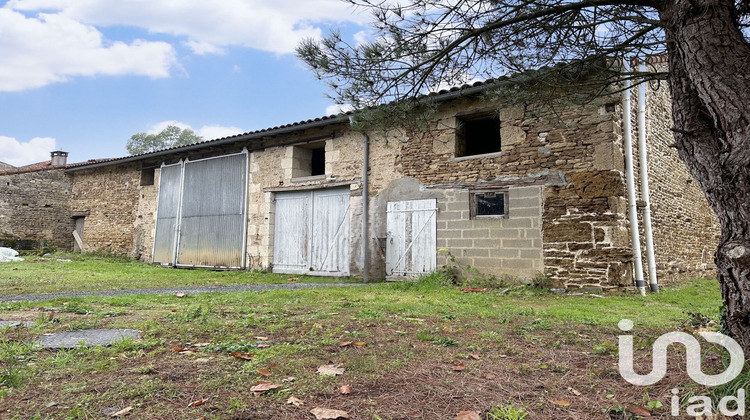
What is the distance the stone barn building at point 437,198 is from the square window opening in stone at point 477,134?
4cm

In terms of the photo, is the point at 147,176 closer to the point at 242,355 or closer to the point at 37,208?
the point at 37,208

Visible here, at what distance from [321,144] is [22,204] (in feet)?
40.2

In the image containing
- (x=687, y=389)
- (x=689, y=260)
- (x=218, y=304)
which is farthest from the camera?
(x=689, y=260)

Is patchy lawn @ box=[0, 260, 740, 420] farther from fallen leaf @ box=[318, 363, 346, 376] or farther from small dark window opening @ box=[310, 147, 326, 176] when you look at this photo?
small dark window opening @ box=[310, 147, 326, 176]

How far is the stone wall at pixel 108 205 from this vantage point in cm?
1403

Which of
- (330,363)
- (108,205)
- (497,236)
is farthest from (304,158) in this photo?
(330,363)

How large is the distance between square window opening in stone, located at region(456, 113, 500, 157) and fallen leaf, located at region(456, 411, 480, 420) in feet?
21.0

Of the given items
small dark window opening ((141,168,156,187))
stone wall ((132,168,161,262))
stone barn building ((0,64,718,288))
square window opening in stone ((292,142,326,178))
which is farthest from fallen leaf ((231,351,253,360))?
small dark window opening ((141,168,156,187))

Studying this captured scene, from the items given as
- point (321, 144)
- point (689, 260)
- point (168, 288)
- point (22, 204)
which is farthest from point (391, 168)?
point (22, 204)

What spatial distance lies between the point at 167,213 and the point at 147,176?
2032 millimetres

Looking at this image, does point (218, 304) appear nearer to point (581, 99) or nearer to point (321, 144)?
point (581, 99)

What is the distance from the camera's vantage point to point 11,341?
2.92 meters

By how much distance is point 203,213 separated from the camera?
471 inches

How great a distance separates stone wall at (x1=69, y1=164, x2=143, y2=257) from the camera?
1403 centimetres
